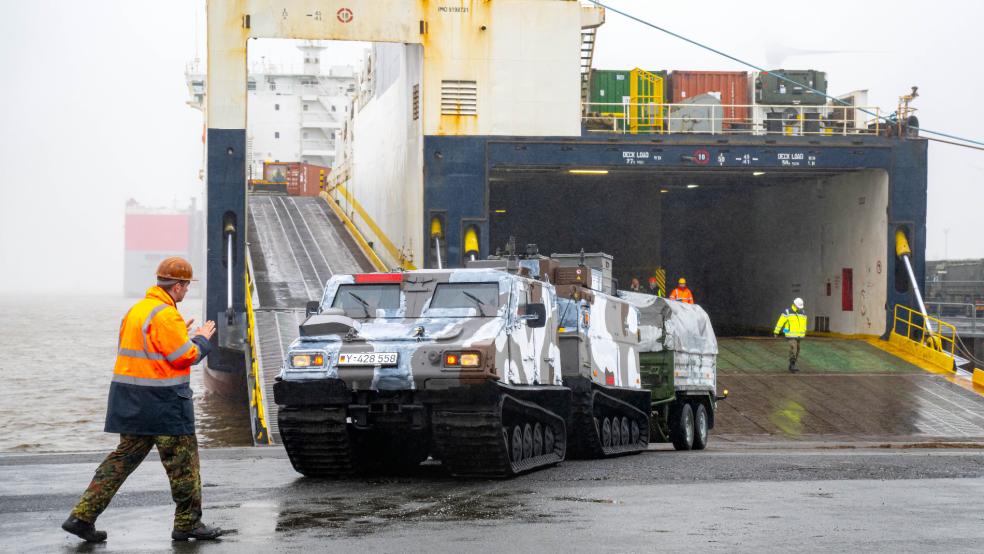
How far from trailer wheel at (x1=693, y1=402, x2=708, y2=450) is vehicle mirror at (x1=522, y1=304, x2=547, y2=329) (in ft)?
23.8

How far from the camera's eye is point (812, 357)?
106 ft

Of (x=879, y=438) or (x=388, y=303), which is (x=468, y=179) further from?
(x=388, y=303)

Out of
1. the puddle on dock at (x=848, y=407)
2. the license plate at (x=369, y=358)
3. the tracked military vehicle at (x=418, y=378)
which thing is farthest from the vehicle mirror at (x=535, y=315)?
the puddle on dock at (x=848, y=407)

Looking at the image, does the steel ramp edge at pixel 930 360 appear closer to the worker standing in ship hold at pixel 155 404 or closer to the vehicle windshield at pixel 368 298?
the vehicle windshield at pixel 368 298

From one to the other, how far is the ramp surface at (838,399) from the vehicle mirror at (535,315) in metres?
9.94

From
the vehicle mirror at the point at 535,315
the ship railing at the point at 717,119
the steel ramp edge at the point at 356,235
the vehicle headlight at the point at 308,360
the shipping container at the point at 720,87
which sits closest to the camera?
the vehicle headlight at the point at 308,360

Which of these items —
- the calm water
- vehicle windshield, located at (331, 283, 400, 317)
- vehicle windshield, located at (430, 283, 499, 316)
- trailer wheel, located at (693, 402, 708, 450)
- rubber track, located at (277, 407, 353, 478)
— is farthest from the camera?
the calm water

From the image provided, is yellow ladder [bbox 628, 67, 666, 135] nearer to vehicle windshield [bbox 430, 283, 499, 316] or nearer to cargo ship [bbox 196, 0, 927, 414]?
cargo ship [bbox 196, 0, 927, 414]

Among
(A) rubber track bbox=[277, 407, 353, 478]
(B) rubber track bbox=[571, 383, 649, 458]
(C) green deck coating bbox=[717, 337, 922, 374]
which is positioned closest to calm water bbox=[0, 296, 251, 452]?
(B) rubber track bbox=[571, 383, 649, 458]

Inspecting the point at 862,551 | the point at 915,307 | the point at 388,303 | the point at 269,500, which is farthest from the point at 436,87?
the point at 862,551

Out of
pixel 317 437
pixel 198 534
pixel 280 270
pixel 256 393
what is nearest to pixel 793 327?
pixel 256 393

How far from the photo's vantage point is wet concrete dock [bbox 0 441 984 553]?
8578mm

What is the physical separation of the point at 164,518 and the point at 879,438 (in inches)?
655

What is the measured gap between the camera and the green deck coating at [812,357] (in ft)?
102
